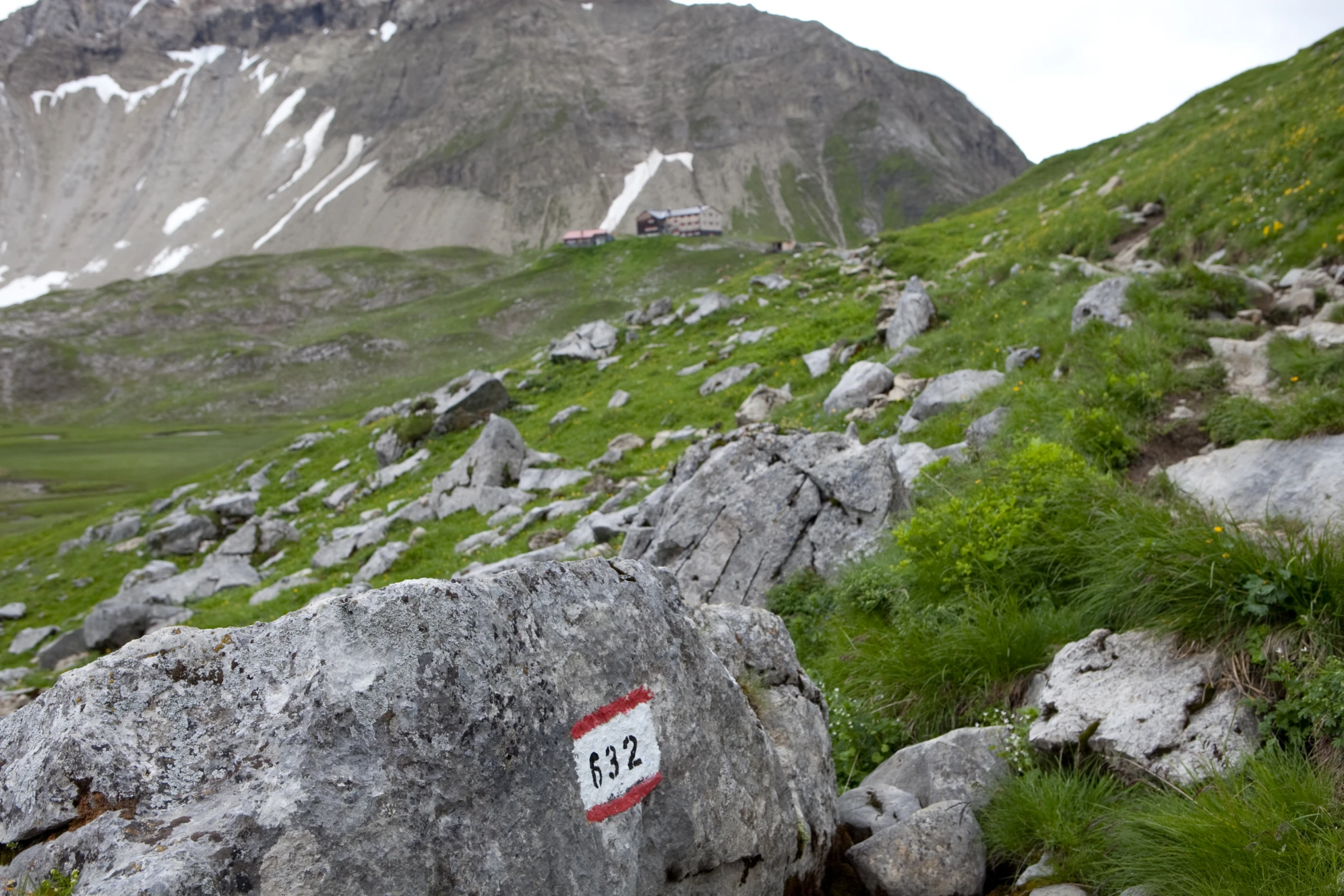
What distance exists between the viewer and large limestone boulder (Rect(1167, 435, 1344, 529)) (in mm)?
7301

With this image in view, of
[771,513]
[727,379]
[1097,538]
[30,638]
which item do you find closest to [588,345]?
[727,379]

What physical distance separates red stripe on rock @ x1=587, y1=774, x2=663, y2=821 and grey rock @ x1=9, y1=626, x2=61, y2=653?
26.1m

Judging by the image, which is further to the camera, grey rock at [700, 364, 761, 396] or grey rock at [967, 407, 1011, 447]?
grey rock at [700, 364, 761, 396]

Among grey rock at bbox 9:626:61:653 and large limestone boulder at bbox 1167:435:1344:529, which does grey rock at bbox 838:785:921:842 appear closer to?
large limestone boulder at bbox 1167:435:1344:529

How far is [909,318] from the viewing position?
2095 cm

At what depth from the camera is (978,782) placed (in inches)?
226

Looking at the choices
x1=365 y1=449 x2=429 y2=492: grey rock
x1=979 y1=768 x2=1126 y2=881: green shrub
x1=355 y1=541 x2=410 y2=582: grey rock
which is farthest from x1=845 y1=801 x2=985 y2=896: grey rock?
x1=365 y1=449 x2=429 y2=492: grey rock

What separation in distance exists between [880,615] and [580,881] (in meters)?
5.12

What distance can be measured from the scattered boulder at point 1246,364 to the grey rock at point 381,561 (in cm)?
1818

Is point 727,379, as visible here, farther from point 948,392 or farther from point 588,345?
point 588,345

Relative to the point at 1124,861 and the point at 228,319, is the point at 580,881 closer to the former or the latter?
the point at 1124,861

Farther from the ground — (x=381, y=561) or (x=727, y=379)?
(x=727, y=379)

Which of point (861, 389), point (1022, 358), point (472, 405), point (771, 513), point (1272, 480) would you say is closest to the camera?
point (1272, 480)

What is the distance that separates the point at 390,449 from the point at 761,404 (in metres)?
16.6
